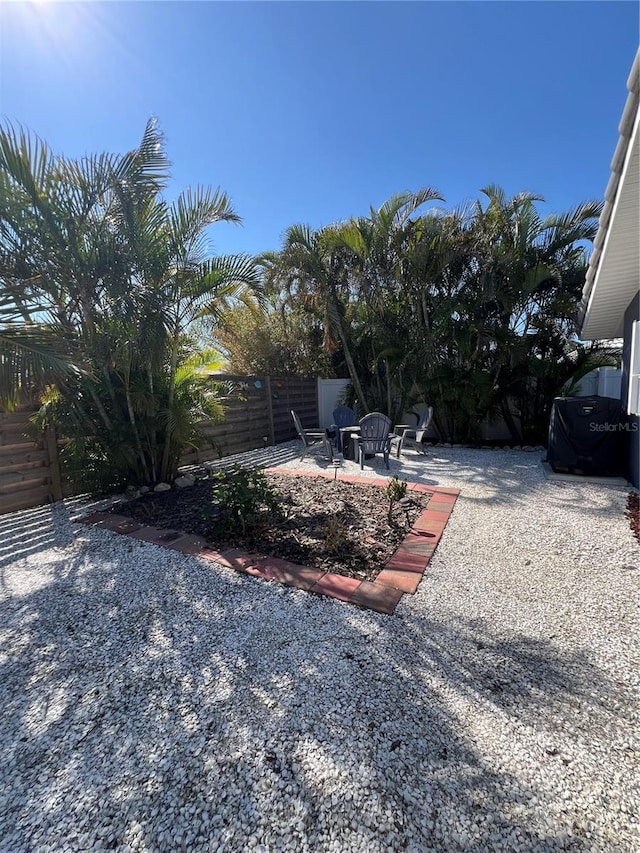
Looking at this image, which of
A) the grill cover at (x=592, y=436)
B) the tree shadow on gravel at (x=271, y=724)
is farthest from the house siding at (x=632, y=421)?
the tree shadow on gravel at (x=271, y=724)

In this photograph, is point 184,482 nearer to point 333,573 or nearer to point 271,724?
point 333,573

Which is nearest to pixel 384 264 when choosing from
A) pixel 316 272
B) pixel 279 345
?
pixel 316 272

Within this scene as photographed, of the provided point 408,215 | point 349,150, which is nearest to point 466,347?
point 408,215

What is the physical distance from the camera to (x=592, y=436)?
5.47 m

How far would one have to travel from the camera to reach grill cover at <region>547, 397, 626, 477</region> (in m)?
5.43

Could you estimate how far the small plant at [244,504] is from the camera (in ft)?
12.3

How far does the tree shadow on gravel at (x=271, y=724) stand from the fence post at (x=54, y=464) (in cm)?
283

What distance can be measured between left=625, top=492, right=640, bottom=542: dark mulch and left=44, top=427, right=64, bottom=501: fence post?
6.95 m

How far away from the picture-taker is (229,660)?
2.07 metres

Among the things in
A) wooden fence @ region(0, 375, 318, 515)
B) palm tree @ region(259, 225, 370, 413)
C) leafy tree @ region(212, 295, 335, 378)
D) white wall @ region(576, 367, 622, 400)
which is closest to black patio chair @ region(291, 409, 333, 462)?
wooden fence @ region(0, 375, 318, 515)

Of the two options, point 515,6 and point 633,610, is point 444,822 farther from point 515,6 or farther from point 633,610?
point 515,6

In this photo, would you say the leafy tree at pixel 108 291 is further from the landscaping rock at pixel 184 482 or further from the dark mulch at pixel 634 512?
the dark mulch at pixel 634 512

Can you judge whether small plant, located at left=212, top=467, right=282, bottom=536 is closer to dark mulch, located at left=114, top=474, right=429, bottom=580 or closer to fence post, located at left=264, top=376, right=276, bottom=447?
dark mulch, located at left=114, top=474, right=429, bottom=580

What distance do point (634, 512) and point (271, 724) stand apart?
458 centimetres
